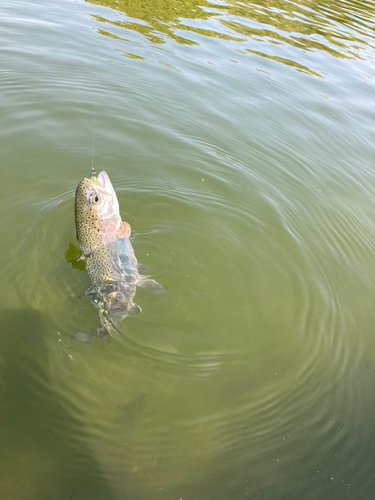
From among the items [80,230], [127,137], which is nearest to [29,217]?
[80,230]

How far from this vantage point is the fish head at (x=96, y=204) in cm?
460

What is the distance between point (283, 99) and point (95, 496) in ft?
29.7

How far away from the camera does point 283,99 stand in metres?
9.28

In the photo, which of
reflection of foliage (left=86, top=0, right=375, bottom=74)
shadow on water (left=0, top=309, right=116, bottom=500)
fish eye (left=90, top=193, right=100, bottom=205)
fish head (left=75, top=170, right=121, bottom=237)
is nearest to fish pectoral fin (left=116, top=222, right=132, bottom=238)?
fish head (left=75, top=170, right=121, bottom=237)

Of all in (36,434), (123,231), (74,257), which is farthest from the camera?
(74,257)

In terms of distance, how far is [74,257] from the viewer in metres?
4.98

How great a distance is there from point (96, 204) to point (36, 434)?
258 cm

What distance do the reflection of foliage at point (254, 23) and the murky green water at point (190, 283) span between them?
241 cm

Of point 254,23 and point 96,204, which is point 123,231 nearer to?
point 96,204

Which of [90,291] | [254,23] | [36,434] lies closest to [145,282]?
[90,291]

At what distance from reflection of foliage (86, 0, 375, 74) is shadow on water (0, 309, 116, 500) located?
1008 centimetres

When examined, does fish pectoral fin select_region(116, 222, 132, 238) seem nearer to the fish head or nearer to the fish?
the fish

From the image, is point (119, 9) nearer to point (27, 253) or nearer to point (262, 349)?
point (27, 253)

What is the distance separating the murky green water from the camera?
3473mm
